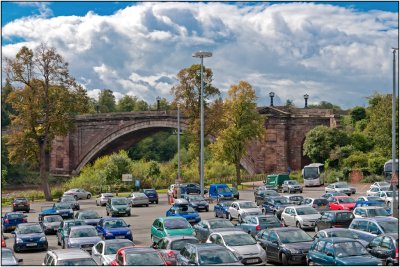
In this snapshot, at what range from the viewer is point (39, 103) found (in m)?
60.9

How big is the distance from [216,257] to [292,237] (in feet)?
17.4

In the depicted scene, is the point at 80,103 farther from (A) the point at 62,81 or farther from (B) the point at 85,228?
(B) the point at 85,228

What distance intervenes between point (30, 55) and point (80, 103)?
6374 mm

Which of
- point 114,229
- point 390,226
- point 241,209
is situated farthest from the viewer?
point 241,209

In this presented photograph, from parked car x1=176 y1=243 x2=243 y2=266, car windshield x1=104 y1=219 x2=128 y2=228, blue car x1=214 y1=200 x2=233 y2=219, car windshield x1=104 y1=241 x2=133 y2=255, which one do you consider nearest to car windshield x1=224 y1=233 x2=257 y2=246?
parked car x1=176 y1=243 x2=243 y2=266

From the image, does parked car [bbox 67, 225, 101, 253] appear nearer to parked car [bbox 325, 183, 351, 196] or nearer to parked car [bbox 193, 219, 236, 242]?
→ parked car [bbox 193, 219, 236, 242]

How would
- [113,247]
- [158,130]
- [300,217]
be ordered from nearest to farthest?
1. [113,247]
2. [300,217]
3. [158,130]

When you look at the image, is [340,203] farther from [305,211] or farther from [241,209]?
[305,211]

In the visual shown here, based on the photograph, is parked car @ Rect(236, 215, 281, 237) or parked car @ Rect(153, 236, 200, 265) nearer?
parked car @ Rect(153, 236, 200, 265)

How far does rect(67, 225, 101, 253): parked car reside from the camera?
27062 mm

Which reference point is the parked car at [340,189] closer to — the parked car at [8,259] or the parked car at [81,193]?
the parked car at [81,193]

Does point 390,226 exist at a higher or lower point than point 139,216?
higher

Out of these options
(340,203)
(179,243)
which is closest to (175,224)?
(179,243)

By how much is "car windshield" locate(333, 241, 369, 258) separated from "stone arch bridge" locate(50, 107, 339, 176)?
55768 mm
